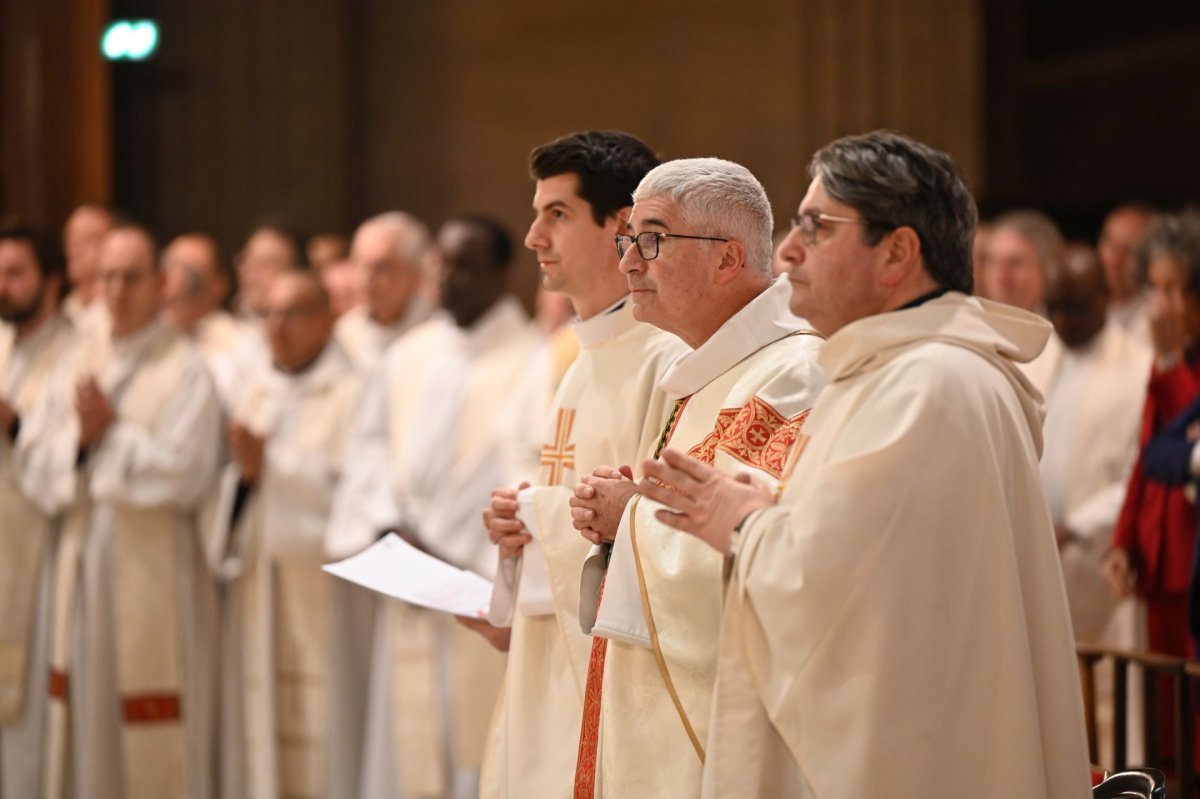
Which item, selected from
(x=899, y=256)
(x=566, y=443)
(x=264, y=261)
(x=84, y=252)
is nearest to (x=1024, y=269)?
(x=566, y=443)

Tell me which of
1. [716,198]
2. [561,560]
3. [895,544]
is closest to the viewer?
[895,544]

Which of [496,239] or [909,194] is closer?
[909,194]

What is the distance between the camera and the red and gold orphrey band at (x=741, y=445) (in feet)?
10.9

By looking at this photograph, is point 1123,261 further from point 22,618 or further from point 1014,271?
point 22,618

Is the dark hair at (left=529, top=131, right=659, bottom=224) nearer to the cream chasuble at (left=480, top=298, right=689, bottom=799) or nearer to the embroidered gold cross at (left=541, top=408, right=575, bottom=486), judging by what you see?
the cream chasuble at (left=480, top=298, right=689, bottom=799)

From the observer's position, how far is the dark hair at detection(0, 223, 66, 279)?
749 cm

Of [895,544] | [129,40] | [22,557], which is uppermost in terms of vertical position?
[129,40]

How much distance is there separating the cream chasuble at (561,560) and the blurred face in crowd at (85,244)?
533cm

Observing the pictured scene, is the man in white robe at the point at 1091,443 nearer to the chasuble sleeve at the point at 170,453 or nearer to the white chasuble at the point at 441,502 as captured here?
the white chasuble at the point at 441,502

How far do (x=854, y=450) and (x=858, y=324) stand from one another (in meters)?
0.23

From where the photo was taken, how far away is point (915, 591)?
9.53ft

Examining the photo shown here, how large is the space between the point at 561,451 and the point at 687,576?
2.92 ft

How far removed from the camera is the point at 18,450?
712 centimetres

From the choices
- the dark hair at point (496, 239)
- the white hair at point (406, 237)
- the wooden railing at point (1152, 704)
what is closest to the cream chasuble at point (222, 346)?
the white hair at point (406, 237)
